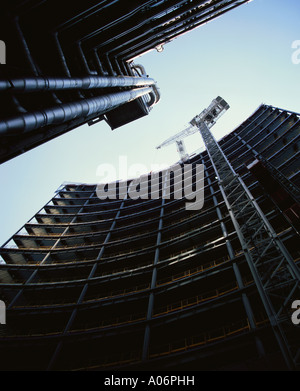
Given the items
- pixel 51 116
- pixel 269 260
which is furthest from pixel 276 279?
pixel 51 116

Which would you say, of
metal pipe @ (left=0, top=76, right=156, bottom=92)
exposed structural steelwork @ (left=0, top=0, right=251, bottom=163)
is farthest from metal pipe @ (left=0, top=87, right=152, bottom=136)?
metal pipe @ (left=0, top=76, right=156, bottom=92)

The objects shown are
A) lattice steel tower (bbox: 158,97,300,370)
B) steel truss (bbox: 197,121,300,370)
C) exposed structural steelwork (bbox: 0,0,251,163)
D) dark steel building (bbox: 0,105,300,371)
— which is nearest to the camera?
steel truss (bbox: 197,121,300,370)

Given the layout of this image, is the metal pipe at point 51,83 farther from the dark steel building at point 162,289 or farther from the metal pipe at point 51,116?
the dark steel building at point 162,289

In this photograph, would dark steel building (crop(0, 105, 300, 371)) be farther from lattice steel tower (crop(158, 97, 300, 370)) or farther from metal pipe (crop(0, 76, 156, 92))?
metal pipe (crop(0, 76, 156, 92))

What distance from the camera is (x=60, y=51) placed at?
12453 millimetres

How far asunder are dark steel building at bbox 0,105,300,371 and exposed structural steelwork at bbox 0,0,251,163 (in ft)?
37.9

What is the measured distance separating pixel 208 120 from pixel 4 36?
51694 mm

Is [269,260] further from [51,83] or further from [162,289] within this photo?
[51,83]

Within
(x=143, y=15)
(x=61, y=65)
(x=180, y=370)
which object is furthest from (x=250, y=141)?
(x=180, y=370)

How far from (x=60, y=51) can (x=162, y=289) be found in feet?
54.5

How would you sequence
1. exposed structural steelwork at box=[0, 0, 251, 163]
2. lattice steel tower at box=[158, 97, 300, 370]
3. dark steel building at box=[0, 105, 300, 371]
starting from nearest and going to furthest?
lattice steel tower at box=[158, 97, 300, 370] → exposed structural steelwork at box=[0, 0, 251, 163] → dark steel building at box=[0, 105, 300, 371]

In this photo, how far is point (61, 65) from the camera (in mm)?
12539

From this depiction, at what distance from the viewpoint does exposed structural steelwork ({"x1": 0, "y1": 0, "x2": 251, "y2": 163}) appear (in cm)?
922
